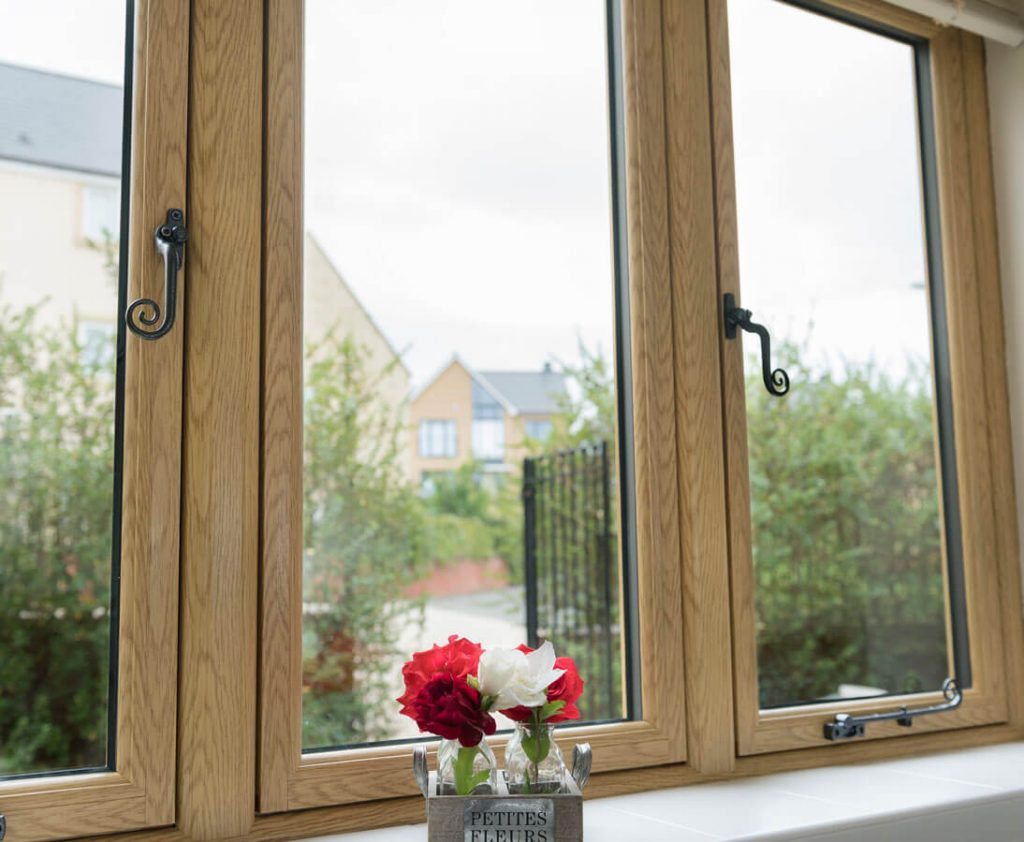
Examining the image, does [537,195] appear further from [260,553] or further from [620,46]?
[260,553]

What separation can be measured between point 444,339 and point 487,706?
9.06 feet

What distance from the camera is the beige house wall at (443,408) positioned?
3.60m

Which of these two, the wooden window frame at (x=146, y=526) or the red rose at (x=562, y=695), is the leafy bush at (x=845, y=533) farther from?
the wooden window frame at (x=146, y=526)

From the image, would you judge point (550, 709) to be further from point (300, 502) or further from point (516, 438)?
point (516, 438)

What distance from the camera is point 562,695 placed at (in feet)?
3.09

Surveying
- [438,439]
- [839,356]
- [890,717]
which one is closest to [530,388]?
[438,439]

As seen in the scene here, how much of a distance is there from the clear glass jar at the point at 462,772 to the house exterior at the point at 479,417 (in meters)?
2.63

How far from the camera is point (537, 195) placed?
3.50 meters

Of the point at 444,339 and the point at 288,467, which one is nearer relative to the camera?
the point at 288,467

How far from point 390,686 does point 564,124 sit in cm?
212

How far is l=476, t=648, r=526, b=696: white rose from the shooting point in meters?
0.90

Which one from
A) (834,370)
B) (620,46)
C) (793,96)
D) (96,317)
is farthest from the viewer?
(96,317)

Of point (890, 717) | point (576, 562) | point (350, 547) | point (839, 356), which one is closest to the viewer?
point (890, 717)

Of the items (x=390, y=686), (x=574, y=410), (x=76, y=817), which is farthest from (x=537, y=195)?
(x=76, y=817)
